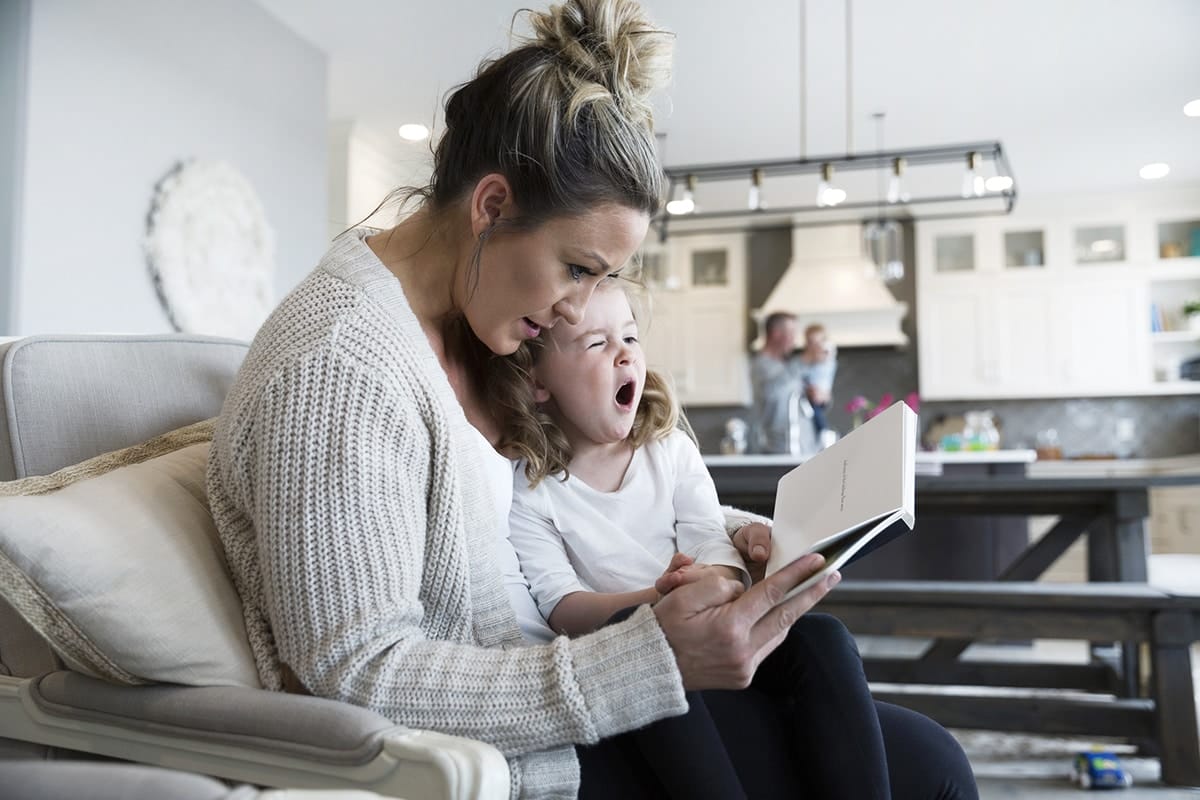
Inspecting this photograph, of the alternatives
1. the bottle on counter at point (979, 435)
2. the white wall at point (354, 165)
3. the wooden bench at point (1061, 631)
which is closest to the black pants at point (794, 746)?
the wooden bench at point (1061, 631)

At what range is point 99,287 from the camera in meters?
3.38

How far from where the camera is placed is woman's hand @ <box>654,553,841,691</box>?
2.82 feet

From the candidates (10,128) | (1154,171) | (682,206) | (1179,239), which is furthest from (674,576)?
(1179,239)

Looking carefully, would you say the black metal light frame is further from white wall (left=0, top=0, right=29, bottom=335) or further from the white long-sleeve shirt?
white wall (left=0, top=0, right=29, bottom=335)

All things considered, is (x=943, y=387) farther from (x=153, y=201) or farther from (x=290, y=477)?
(x=290, y=477)

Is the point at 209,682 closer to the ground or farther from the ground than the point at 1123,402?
closer to the ground

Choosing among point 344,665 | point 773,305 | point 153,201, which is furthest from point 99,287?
point 773,305

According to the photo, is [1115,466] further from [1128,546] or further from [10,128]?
[10,128]

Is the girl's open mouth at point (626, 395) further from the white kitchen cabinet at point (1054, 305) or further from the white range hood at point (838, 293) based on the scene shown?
the white kitchen cabinet at point (1054, 305)

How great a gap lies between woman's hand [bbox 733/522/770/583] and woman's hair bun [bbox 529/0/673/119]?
0.55m

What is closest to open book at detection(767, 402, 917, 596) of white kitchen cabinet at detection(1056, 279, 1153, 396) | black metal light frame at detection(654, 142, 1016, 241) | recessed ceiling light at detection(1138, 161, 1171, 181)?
black metal light frame at detection(654, 142, 1016, 241)

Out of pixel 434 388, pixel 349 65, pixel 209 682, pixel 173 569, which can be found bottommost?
pixel 209 682

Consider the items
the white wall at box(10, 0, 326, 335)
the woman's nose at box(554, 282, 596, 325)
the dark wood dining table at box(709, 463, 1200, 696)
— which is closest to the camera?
the woman's nose at box(554, 282, 596, 325)

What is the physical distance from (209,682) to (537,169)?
621 millimetres
